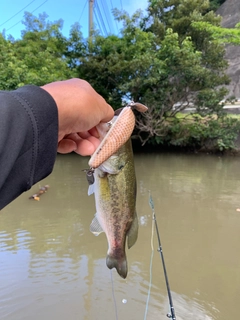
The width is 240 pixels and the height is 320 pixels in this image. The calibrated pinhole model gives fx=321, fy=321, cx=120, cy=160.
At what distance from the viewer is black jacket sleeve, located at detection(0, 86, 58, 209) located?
70cm

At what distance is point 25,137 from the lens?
2.39 feet

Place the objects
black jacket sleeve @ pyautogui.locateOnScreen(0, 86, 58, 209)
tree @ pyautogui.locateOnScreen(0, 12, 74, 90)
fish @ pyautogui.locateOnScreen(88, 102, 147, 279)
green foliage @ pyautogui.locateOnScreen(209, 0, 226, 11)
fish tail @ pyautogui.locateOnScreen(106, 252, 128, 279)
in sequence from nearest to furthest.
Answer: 1. black jacket sleeve @ pyautogui.locateOnScreen(0, 86, 58, 209)
2. fish @ pyautogui.locateOnScreen(88, 102, 147, 279)
3. fish tail @ pyautogui.locateOnScreen(106, 252, 128, 279)
4. tree @ pyautogui.locateOnScreen(0, 12, 74, 90)
5. green foliage @ pyautogui.locateOnScreen(209, 0, 226, 11)

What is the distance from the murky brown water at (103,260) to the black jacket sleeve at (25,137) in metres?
3.05

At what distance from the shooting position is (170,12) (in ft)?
47.1

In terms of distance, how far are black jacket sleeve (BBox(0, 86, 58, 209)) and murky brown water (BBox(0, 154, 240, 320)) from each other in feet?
10.0

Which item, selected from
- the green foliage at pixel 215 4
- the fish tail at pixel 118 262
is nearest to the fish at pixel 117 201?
the fish tail at pixel 118 262

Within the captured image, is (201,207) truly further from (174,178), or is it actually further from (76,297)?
(76,297)

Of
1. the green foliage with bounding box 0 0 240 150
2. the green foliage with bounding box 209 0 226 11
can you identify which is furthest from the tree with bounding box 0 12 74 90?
the green foliage with bounding box 209 0 226 11

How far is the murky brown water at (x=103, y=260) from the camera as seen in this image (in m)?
3.58

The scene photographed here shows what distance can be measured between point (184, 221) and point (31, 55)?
9.60 metres

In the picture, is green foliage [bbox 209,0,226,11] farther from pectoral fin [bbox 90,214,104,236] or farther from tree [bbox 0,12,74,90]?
pectoral fin [bbox 90,214,104,236]

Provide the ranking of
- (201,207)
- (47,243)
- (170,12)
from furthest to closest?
(170,12), (201,207), (47,243)

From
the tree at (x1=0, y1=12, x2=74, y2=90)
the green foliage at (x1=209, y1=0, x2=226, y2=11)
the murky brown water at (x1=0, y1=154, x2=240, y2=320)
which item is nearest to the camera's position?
the murky brown water at (x1=0, y1=154, x2=240, y2=320)

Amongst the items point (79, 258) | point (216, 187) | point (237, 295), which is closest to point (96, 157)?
point (237, 295)
